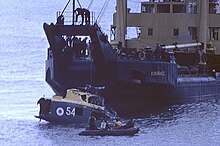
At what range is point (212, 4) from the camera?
217 feet

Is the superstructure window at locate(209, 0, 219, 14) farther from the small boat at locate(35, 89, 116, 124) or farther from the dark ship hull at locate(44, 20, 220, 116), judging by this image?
the small boat at locate(35, 89, 116, 124)

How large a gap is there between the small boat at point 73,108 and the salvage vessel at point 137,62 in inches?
194

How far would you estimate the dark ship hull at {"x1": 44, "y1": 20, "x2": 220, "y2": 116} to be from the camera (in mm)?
51125

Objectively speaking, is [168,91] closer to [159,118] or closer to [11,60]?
[159,118]

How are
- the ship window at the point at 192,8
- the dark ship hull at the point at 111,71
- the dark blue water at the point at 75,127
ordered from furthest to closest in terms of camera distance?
the ship window at the point at 192,8 → the dark ship hull at the point at 111,71 → the dark blue water at the point at 75,127

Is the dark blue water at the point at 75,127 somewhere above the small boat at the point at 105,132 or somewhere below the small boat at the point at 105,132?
below

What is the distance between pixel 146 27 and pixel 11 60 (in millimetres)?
32990

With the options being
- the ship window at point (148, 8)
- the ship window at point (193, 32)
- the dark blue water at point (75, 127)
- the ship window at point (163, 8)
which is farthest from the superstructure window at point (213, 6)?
the dark blue water at point (75, 127)

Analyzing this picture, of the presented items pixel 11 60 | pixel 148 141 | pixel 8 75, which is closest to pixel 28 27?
pixel 11 60

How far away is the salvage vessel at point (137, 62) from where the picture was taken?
51.5m

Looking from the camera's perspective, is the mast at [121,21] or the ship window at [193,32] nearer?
the mast at [121,21]

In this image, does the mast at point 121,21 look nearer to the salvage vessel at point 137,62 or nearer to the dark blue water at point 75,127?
the salvage vessel at point 137,62

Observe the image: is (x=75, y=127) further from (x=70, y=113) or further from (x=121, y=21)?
(x=121, y=21)

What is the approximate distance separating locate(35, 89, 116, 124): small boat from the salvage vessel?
4.93m
